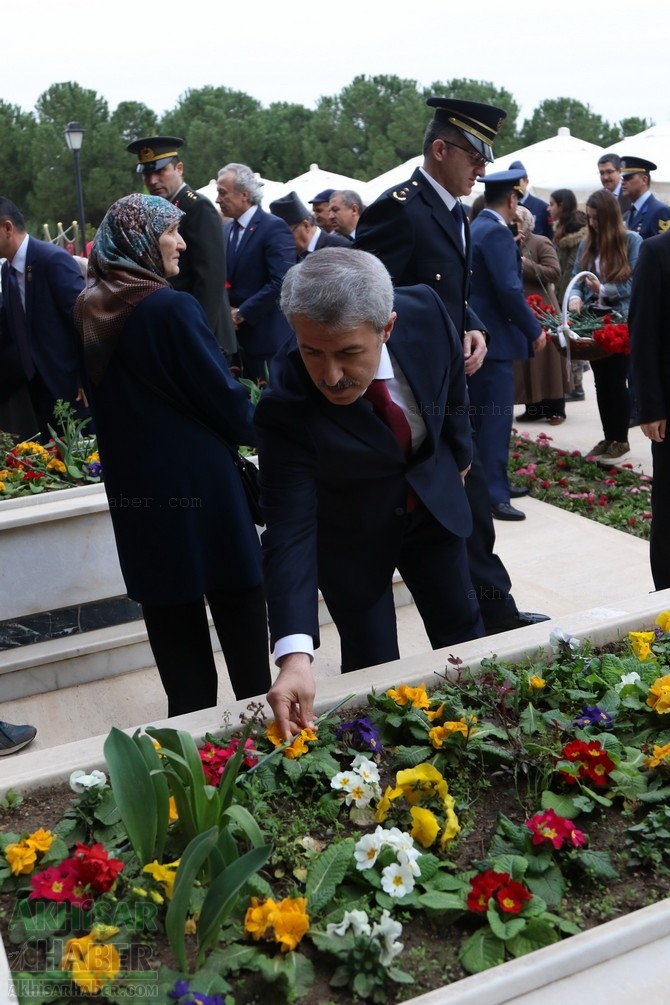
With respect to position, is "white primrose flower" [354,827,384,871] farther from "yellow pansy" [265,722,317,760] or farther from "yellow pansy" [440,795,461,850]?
"yellow pansy" [265,722,317,760]

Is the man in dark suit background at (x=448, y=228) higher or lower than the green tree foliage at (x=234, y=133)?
lower

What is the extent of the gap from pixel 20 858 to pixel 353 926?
25.4 inches

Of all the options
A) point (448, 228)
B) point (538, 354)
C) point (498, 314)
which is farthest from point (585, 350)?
point (448, 228)

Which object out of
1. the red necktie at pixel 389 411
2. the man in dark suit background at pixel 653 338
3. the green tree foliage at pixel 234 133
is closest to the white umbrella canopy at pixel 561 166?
the man in dark suit background at pixel 653 338

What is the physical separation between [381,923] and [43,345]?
4.14 meters

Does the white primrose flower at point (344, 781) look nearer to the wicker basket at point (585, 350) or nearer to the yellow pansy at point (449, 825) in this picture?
the yellow pansy at point (449, 825)

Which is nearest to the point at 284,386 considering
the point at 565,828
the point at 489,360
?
the point at 565,828

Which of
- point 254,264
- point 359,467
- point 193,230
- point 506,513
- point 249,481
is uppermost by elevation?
point 193,230

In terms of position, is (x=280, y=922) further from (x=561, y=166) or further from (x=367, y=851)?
(x=561, y=166)

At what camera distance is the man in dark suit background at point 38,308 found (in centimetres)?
506

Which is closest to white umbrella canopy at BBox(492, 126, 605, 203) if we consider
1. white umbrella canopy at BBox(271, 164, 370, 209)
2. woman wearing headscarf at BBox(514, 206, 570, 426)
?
white umbrella canopy at BBox(271, 164, 370, 209)

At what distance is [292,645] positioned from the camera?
2.22m

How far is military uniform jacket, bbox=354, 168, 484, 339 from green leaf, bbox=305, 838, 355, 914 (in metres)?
2.52

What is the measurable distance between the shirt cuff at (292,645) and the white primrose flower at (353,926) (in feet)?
2.09
